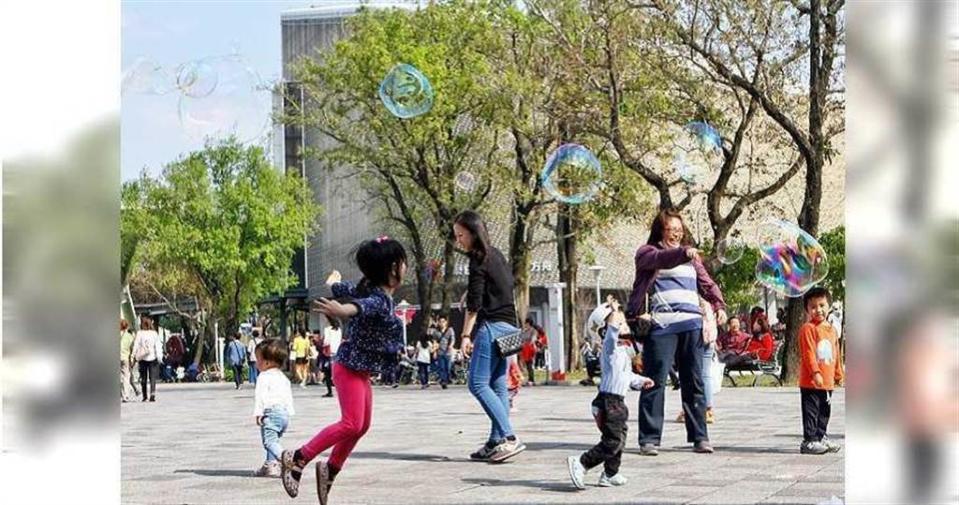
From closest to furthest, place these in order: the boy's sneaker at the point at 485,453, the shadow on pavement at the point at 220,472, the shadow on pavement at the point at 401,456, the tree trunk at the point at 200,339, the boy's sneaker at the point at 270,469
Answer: the boy's sneaker at the point at 270,469, the shadow on pavement at the point at 220,472, the boy's sneaker at the point at 485,453, the shadow on pavement at the point at 401,456, the tree trunk at the point at 200,339

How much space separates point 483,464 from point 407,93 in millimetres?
8153

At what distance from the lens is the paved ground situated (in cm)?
830

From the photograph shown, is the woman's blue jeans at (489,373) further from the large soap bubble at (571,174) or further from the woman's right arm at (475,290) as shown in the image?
the large soap bubble at (571,174)

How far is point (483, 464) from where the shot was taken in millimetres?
10148

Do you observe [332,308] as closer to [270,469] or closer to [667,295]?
[270,469]

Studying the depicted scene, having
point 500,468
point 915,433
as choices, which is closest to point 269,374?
point 500,468

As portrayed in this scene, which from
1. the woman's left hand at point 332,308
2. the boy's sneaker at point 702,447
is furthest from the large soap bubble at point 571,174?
the woman's left hand at point 332,308

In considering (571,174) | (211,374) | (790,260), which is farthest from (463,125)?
(790,260)

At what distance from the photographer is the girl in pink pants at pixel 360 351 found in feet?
26.9

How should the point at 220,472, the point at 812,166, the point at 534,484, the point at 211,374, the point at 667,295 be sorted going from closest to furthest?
the point at 534,484, the point at 220,472, the point at 667,295, the point at 812,166, the point at 211,374

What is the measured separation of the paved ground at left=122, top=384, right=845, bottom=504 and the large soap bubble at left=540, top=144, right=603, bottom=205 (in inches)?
97.7

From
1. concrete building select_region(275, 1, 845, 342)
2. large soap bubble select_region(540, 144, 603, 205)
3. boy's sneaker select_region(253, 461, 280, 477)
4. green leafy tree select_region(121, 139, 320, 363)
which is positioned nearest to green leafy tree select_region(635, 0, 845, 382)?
large soap bubble select_region(540, 144, 603, 205)

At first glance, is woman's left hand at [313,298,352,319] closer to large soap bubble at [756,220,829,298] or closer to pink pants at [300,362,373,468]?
pink pants at [300,362,373,468]

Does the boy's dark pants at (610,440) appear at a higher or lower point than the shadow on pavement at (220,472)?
higher
